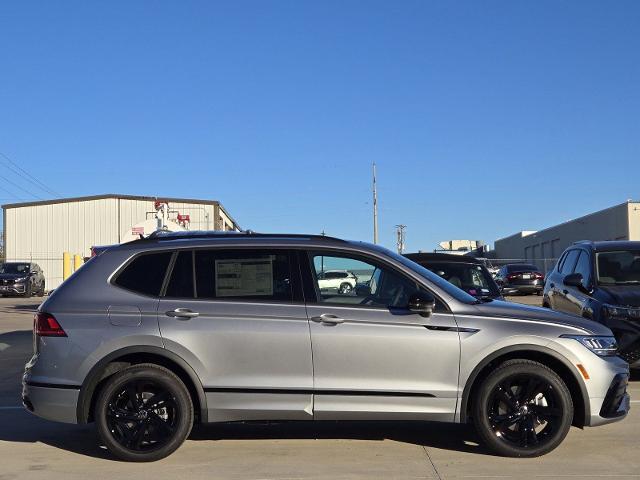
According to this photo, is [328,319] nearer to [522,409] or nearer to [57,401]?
[522,409]

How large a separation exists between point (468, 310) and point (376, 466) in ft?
4.54

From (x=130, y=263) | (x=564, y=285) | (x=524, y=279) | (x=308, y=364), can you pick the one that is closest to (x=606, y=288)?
(x=564, y=285)

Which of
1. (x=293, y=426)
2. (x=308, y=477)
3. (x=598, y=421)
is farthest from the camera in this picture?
(x=293, y=426)

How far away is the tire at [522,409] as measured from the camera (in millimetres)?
5496

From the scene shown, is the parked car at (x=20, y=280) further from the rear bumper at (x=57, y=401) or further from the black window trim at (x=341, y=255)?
the black window trim at (x=341, y=255)

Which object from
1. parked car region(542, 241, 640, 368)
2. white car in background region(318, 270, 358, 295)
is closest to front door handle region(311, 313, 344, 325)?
white car in background region(318, 270, 358, 295)

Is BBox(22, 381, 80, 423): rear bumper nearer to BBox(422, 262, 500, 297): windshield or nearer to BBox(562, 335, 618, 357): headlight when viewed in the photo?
BBox(562, 335, 618, 357): headlight

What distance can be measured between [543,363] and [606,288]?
3.70 metres

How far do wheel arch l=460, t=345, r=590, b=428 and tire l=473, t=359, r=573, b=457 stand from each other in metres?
0.07

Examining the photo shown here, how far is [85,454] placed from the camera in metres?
5.88

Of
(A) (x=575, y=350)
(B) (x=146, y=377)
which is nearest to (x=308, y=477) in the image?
(B) (x=146, y=377)

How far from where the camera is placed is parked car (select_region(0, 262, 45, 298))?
3325 cm

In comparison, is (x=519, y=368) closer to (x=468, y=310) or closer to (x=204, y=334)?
(x=468, y=310)

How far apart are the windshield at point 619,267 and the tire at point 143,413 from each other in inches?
236
